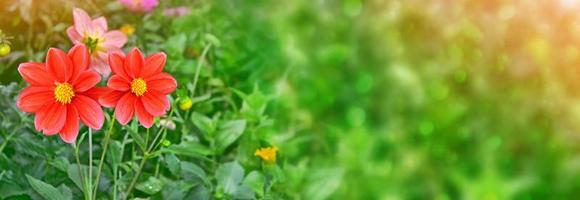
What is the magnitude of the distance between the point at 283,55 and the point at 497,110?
1.77ft

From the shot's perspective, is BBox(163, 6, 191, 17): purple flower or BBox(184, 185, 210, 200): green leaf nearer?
BBox(184, 185, 210, 200): green leaf

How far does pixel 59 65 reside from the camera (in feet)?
4.39

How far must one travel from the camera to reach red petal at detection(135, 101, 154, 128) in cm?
136

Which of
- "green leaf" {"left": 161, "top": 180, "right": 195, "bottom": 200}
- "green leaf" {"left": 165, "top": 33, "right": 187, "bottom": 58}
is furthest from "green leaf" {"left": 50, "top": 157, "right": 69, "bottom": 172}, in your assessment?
"green leaf" {"left": 165, "top": 33, "right": 187, "bottom": 58}

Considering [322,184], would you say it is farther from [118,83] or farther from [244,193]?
[118,83]

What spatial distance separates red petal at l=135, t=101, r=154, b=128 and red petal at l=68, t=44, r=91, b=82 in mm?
74

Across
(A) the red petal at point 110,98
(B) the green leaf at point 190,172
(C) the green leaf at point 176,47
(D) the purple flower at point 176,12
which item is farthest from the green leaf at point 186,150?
(D) the purple flower at point 176,12

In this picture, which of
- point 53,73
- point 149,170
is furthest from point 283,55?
point 53,73

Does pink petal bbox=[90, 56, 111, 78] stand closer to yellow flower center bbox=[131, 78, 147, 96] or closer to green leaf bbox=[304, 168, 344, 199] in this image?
yellow flower center bbox=[131, 78, 147, 96]

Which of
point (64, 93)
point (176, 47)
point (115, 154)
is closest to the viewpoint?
point (64, 93)

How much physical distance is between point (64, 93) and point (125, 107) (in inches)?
2.9

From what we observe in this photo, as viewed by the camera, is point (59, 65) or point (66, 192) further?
point (66, 192)

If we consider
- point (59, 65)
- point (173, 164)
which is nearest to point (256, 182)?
point (173, 164)

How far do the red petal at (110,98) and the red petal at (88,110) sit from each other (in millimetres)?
10
